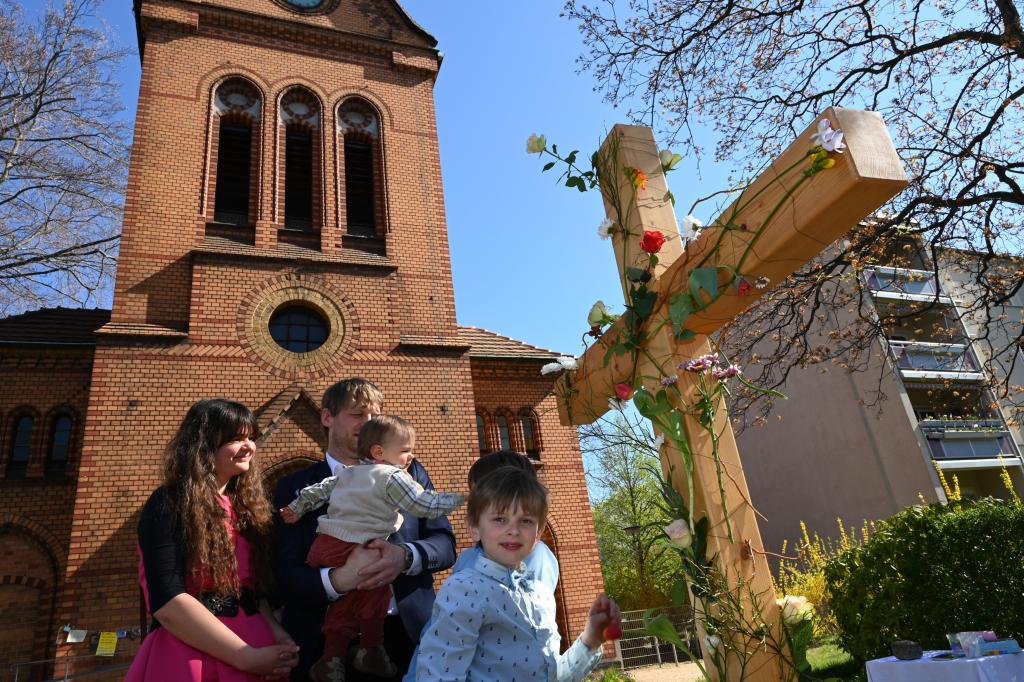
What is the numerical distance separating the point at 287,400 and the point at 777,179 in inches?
350

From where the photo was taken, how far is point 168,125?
1109cm

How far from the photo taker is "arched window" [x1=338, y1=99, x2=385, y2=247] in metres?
12.1

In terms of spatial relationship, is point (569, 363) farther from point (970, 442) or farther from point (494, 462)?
point (970, 442)

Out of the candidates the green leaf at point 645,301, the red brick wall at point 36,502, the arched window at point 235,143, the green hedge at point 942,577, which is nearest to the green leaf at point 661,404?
the green leaf at point 645,301

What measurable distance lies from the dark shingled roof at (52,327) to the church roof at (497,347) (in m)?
7.02

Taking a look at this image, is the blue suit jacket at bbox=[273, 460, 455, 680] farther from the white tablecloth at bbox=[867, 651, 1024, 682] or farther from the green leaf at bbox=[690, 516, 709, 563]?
the white tablecloth at bbox=[867, 651, 1024, 682]

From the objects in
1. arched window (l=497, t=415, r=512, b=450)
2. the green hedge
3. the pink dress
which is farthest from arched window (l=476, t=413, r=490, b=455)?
the pink dress

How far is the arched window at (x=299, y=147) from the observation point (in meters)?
12.4

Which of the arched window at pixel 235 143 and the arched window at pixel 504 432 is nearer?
the arched window at pixel 235 143

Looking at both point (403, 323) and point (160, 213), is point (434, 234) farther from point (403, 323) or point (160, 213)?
point (160, 213)

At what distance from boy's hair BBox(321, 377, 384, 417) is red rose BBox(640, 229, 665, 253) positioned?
1.44 meters

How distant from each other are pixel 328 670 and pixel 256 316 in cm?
866

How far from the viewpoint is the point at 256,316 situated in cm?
1007

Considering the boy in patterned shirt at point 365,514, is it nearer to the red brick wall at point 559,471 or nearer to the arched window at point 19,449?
the red brick wall at point 559,471
